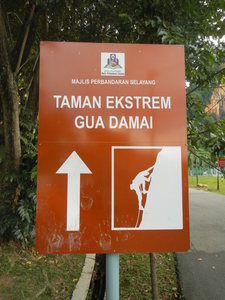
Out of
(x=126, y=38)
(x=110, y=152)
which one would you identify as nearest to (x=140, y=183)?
(x=110, y=152)

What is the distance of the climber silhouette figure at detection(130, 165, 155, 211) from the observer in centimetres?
165

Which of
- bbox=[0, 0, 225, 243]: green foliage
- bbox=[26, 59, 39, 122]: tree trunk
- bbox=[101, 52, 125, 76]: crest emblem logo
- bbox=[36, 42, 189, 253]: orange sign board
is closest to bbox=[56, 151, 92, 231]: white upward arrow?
bbox=[36, 42, 189, 253]: orange sign board

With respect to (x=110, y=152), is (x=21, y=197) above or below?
below

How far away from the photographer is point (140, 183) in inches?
65.2

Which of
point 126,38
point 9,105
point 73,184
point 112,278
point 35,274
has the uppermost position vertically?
point 126,38

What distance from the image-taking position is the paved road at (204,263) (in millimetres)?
4227

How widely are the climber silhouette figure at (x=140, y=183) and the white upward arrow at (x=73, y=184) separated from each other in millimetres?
257

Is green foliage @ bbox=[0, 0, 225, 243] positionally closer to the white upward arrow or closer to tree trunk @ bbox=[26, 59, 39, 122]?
tree trunk @ bbox=[26, 59, 39, 122]

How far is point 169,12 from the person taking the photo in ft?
10.1

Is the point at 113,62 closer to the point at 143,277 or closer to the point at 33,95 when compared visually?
the point at 33,95

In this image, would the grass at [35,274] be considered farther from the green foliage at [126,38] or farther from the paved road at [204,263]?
the paved road at [204,263]

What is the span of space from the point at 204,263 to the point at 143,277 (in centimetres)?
141

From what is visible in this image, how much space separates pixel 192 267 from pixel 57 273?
2.34 meters

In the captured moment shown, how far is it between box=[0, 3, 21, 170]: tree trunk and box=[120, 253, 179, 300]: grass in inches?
93.0
